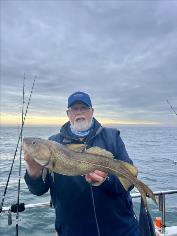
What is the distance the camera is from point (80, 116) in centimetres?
420

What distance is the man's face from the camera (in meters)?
4.17

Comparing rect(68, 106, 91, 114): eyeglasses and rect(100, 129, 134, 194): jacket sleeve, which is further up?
rect(68, 106, 91, 114): eyeglasses

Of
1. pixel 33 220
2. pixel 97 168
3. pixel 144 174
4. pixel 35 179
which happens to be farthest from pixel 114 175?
pixel 144 174

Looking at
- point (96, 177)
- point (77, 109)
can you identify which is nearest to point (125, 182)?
point (96, 177)

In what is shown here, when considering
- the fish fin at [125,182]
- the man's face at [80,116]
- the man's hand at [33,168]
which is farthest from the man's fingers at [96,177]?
the man's face at [80,116]

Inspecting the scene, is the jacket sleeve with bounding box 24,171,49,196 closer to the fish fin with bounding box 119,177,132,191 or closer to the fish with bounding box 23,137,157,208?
the fish with bounding box 23,137,157,208

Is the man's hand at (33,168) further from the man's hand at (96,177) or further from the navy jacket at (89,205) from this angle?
the man's hand at (96,177)

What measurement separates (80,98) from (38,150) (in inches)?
41.5

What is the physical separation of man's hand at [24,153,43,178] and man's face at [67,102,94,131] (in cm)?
74

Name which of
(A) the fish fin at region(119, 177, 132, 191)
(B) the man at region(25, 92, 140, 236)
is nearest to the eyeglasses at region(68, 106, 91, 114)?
(B) the man at region(25, 92, 140, 236)

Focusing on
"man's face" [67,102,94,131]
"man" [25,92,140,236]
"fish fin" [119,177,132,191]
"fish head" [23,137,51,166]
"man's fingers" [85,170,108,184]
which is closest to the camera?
"fish head" [23,137,51,166]

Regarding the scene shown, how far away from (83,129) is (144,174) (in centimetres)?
2110

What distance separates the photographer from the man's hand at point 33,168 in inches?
142

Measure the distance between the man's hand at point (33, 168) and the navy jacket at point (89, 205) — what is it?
10cm
